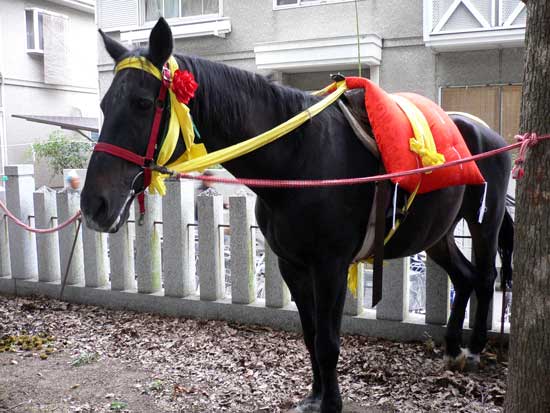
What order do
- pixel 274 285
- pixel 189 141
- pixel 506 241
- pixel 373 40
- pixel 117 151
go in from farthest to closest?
pixel 373 40
pixel 274 285
pixel 506 241
pixel 189 141
pixel 117 151

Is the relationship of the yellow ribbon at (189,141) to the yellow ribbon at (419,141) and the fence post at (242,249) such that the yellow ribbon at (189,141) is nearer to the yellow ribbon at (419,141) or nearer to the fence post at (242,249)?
the yellow ribbon at (419,141)

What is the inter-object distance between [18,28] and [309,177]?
18.5 meters

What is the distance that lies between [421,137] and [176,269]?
2.99 metres

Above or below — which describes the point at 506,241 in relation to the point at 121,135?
below

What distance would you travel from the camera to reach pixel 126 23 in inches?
547

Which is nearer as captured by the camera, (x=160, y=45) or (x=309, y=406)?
(x=160, y=45)

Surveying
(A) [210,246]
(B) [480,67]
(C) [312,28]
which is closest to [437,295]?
(A) [210,246]

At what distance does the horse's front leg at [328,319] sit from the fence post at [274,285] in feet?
5.86

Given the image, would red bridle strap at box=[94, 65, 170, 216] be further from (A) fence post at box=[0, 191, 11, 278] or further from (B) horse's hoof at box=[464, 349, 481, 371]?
(A) fence post at box=[0, 191, 11, 278]

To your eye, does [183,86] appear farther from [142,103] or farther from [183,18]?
[183,18]

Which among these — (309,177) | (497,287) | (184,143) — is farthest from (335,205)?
(497,287)

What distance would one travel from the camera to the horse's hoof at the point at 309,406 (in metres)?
3.37

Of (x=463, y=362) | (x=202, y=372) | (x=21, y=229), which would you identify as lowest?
(x=202, y=372)

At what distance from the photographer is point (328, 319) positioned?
2.92m
